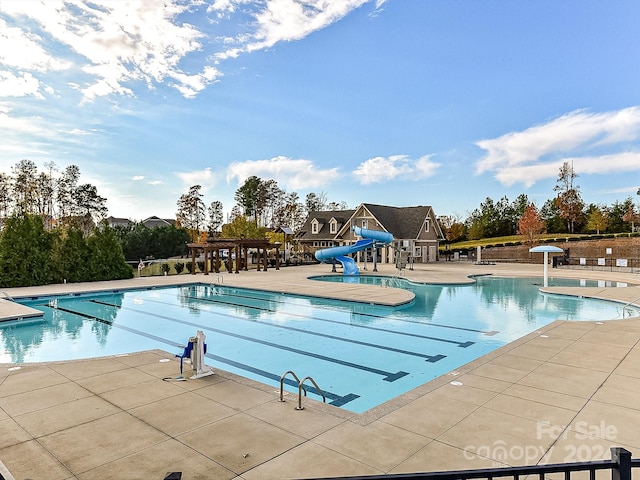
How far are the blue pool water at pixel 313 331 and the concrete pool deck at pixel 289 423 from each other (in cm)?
175

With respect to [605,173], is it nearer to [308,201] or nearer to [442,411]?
[308,201]

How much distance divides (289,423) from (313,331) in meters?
7.10

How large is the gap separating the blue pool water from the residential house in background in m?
20.0

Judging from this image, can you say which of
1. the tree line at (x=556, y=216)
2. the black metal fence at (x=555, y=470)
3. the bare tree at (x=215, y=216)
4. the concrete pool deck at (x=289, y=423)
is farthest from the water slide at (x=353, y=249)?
the bare tree at (x=215, y=216)

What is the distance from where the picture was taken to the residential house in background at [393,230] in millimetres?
39594

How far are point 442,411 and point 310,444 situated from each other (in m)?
2.00

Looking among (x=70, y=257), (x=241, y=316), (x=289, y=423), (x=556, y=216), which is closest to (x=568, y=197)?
(x=556, y=216)

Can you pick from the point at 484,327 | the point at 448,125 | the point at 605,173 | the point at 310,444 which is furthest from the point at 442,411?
the point at 605,173

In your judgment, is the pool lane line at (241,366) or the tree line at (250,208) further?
Answer: the tree line at (250,208)

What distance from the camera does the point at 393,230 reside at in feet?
132

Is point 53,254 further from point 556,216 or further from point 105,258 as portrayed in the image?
point 556,216

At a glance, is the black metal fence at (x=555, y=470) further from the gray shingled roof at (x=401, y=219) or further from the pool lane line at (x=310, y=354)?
the gray shingled roof at (x=401, y=219)

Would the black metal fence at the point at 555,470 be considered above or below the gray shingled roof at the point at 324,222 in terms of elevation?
below

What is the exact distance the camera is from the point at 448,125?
3150 cm
